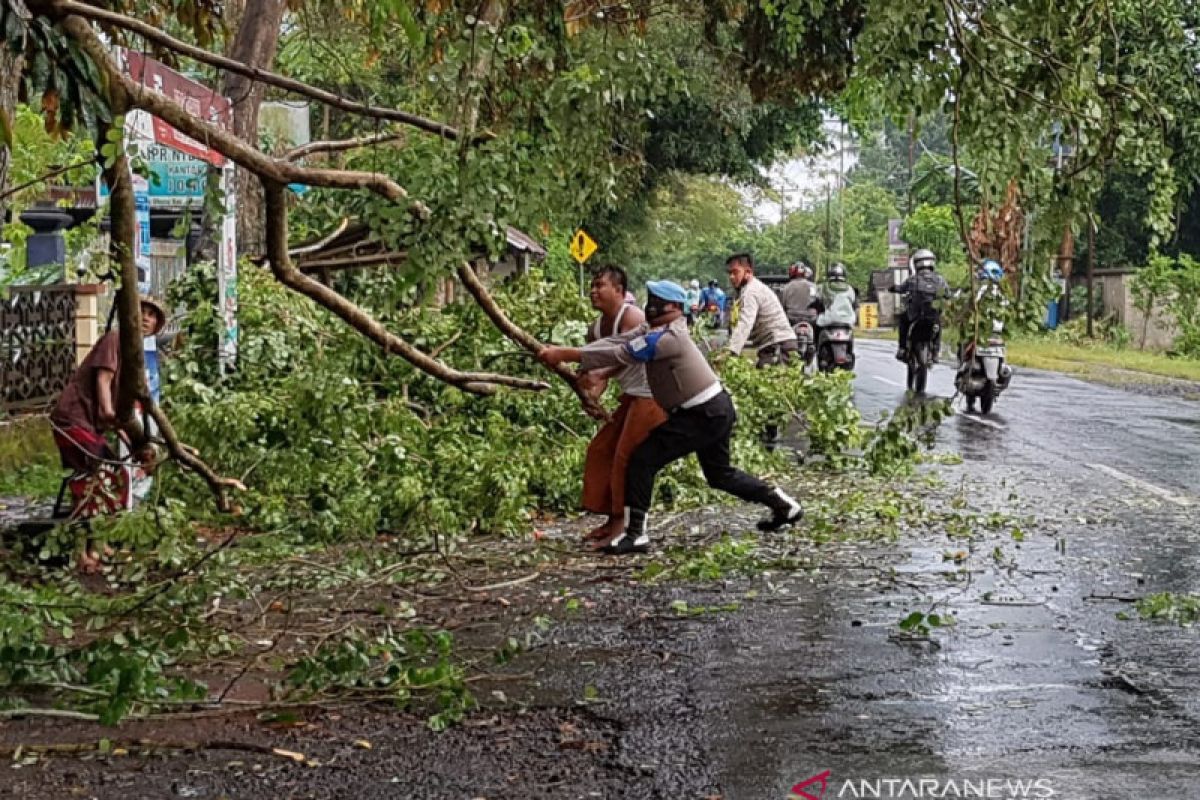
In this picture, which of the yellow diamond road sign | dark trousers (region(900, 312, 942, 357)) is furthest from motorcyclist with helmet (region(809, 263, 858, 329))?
the yellow diamond road sign

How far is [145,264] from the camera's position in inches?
389

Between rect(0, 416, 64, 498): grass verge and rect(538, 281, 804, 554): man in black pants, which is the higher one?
rect(538, 281, 804, 554): man in black pants

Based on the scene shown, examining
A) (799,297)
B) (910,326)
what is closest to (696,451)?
(910,326)

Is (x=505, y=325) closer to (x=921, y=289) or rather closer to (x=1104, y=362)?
(x=921, y=289)

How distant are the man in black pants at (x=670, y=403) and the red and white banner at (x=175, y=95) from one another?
8.16 ft

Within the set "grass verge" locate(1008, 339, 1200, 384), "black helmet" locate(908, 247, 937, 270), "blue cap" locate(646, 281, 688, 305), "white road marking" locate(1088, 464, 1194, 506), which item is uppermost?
"black helmet" locate(908, 247, 937, 270)

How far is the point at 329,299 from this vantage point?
7.55 meters

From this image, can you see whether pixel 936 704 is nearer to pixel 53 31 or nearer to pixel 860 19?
pixel 53 31

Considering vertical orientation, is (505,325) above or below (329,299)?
below

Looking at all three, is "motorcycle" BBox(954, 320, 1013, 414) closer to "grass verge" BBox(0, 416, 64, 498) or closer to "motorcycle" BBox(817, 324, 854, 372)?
"motorcycle" BBox(817, 324, 854, 372)

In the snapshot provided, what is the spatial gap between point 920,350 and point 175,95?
14.4m

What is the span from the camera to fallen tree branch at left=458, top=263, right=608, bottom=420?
8031 millimetres

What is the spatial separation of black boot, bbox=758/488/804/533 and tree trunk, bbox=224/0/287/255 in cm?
730

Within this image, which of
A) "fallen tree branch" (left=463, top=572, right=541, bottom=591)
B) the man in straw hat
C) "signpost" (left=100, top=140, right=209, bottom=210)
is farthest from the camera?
"signpost" (left=100, top=140, right=209, bottom=210)
